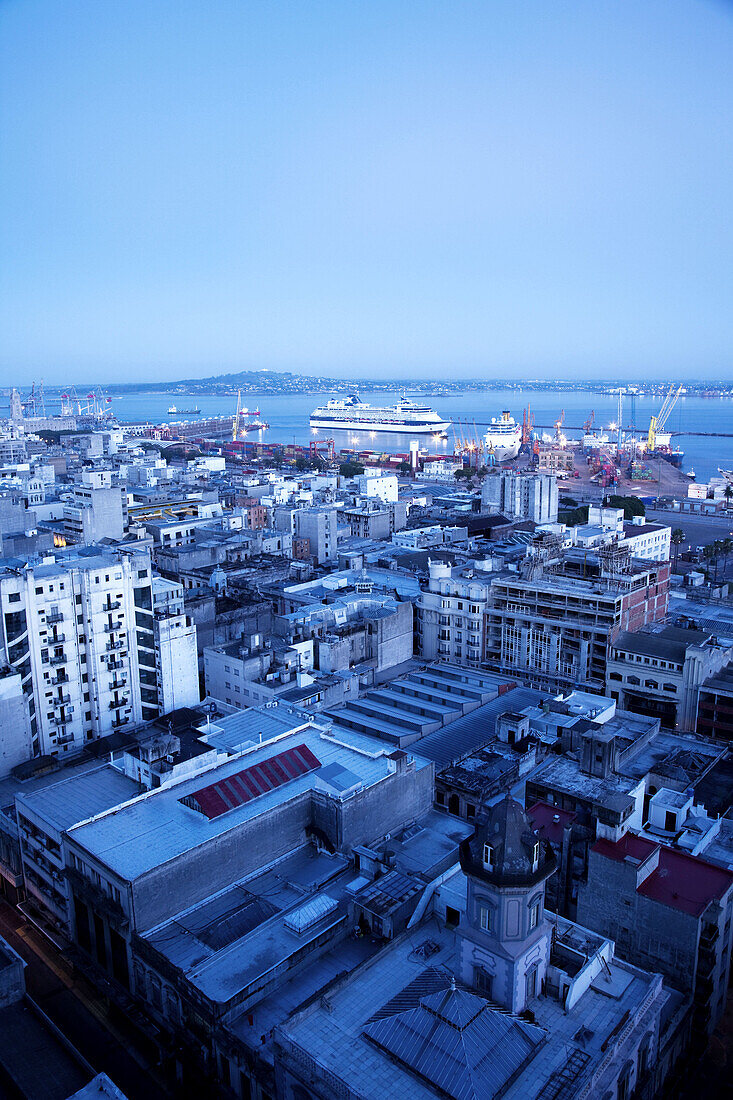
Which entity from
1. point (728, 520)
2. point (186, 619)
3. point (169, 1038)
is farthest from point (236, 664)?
point (728, 520)

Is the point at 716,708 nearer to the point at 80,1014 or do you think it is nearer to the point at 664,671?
the point at 664,671

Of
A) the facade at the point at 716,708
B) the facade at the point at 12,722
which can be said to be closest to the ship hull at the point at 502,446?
the facade at the point at 716,708

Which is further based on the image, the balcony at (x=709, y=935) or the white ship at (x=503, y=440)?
the white ship at (x=503, y=440)

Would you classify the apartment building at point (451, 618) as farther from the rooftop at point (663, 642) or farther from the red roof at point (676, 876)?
the red roof at point (676, 876)

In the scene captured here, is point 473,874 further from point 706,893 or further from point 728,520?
point 728,520

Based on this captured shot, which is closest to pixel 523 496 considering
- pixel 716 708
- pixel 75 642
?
pixel 716 708

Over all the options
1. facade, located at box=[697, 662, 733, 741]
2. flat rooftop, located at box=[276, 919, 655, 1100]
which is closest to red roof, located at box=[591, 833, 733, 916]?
flat rooftop, located at box=[276, 919, 655, 1100]
